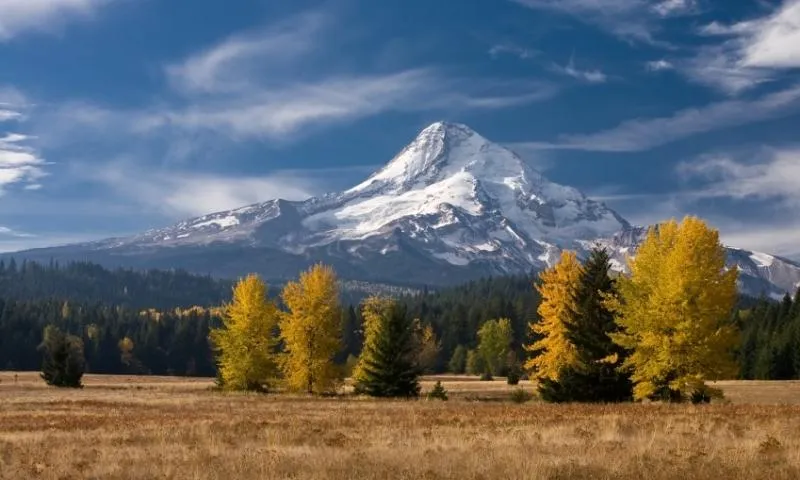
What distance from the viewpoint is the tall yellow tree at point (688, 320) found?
36625mm

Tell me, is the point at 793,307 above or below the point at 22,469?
above

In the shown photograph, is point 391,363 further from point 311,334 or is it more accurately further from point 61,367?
point 61,367

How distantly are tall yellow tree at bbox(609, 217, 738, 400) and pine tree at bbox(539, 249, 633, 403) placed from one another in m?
2.97

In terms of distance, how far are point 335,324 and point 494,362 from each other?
69.0 meters

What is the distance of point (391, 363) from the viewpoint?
56656mm

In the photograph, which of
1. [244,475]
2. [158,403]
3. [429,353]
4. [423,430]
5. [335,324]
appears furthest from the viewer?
[429,353]

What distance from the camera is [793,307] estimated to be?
113188 mm

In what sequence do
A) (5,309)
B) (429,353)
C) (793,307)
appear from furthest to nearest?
(5,309), (429,353), (793,307)

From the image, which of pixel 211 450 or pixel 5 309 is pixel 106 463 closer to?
pixel 211 450

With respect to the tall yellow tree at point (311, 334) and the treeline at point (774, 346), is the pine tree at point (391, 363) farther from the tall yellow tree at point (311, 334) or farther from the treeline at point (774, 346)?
the treeline at point (774, 346)

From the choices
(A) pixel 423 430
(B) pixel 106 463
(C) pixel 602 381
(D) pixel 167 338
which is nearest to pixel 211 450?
(B) pixel 106 463

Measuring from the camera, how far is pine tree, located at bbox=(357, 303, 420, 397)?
5594 cm

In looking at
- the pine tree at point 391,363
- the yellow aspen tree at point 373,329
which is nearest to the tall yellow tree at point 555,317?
the pine tree at point 391,363

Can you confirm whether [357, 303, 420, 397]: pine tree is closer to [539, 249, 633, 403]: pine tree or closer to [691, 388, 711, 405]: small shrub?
[539, 249, 633, 403]: pine tree
